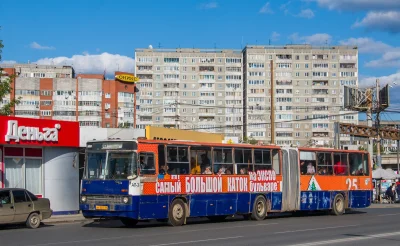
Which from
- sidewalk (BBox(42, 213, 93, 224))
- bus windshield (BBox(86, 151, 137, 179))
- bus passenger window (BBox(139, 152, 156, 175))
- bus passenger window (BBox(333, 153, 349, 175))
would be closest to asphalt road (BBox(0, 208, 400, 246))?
bus windshield (BBox(86, 151, 137, 179))

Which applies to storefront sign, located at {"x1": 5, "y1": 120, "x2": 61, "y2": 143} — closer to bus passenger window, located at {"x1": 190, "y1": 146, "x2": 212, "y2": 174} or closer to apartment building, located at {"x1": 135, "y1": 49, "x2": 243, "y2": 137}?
bus passenger window, located at {"x1": 190, "y1": 146, "x2": 212, "y2": 174}

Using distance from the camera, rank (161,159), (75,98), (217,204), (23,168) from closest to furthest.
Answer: (161,159) → (217,204) → (23,168) → (75,98)

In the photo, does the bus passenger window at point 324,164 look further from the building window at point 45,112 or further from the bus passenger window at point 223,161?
the building window at point 45,112

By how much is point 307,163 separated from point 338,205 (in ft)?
10.3

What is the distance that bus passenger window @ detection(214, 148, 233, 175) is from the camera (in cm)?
2439

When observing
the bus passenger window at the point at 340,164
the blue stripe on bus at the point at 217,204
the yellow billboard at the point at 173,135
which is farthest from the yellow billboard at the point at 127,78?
the bus passenger window at the point at 340,164

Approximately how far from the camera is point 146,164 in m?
21.6

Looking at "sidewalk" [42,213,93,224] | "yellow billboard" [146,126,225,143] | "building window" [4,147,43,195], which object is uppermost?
"yellow billboard" [146,126,225,143]

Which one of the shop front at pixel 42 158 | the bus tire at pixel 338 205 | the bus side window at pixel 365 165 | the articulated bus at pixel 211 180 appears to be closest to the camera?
the articulated bus at pixel 211 180

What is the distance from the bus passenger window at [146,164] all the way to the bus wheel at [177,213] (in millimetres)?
1632

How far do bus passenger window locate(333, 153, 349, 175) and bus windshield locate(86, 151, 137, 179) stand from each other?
1241cm

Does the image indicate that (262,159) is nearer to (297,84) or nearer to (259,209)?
(259,209)

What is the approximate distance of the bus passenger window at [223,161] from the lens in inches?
960

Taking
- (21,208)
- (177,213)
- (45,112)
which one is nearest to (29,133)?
(21,208)
